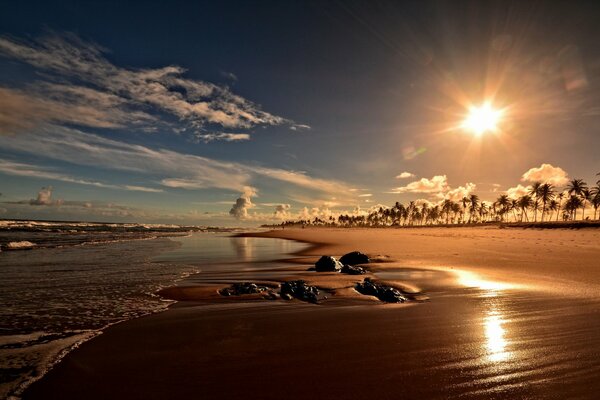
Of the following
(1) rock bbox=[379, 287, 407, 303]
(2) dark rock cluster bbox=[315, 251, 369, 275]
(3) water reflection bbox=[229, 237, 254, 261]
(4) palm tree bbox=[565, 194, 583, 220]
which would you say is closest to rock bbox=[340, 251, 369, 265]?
(2) dark rock cluster bbox=[315, 251, 369, 275]

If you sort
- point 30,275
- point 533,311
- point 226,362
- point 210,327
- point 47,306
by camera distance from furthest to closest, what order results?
point 30,275 → point 47,306 → point 533,311 → point 210,327 → point 226,362

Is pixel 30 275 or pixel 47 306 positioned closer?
pixel 47 306

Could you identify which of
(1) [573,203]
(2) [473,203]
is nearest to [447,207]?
(2) [473,203]

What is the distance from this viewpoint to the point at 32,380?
412 centimetres

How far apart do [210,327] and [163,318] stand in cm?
144

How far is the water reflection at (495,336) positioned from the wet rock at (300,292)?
395 centimetres

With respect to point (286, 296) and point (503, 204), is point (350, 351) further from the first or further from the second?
point (503, 204)

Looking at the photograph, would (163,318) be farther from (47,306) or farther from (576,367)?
(576,367)

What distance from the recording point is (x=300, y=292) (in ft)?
29.0

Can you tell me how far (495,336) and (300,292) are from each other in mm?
4715

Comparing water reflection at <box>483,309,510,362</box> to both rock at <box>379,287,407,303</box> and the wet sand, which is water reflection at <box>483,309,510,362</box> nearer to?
the wet sand

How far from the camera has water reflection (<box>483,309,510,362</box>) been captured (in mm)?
4653

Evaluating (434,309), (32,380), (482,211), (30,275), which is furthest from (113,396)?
(482,211)

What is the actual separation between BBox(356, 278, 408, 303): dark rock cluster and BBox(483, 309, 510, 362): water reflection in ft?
6.88
